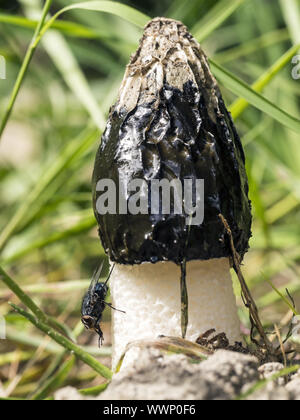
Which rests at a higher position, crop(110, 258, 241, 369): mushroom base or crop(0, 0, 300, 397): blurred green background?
crop(0, 0, 300, 397): blurred green background

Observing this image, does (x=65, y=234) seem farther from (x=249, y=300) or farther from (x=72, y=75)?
(x=249, y=300)

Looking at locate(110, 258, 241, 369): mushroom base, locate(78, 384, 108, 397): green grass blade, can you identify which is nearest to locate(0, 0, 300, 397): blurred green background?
locate(110, 258, 241, 369): mushroom base

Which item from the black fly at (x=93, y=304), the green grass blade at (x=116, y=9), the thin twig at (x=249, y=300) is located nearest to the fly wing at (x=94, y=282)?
the black fly at (x=93, y=304)

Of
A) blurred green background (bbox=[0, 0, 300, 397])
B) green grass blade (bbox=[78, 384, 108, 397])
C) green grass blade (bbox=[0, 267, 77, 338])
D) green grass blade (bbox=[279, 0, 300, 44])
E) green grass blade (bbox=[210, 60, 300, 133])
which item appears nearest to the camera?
green grass blade (bbox=[78, 384, 108, 397])

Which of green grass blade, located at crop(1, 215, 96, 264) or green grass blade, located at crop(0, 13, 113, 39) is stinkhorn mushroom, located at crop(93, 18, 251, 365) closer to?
green grass blade, located at crop(0, 13, 113, 39)

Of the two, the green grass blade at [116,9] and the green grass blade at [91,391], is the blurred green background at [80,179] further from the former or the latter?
the green grass blade at [91,391]

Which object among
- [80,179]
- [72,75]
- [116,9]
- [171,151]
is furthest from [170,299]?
[80,179]

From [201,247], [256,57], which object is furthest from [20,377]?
[256,57]
